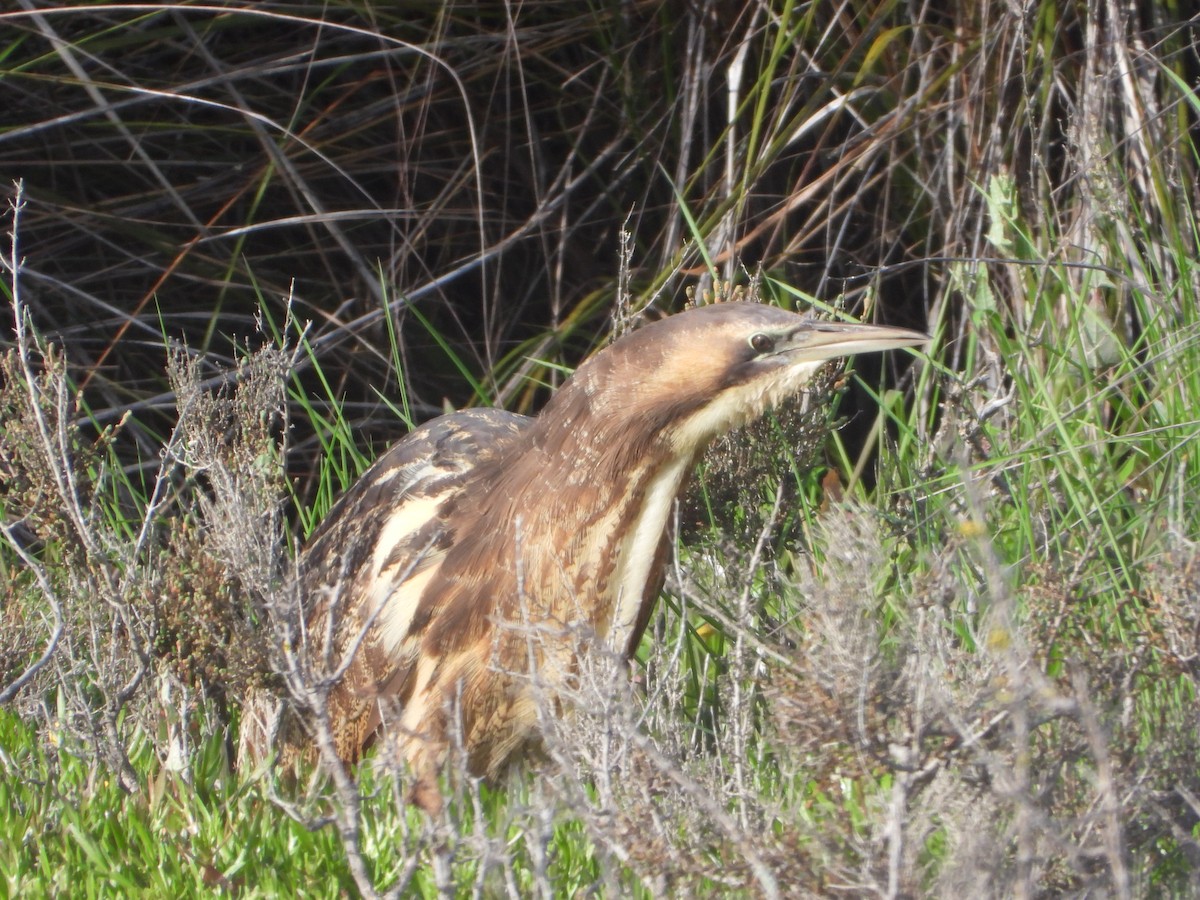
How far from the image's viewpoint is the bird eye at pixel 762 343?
2.15 meters

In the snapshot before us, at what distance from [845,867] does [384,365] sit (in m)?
2.77

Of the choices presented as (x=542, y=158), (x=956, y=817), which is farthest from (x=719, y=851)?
(x=542, y=158)

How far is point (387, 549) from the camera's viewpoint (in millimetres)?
2455

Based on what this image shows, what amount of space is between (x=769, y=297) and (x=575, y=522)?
1.33 meters

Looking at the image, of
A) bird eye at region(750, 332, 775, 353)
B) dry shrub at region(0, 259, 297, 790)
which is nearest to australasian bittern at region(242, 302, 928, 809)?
bird eye at region(750, 332, 775, 353)

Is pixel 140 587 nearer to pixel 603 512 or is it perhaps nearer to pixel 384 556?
pixel 384 556

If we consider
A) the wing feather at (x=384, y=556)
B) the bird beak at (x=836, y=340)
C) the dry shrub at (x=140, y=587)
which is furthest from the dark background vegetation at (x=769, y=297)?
the bird beak at (x=836, y=340)

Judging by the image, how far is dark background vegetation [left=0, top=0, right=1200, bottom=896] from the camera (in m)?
1.57

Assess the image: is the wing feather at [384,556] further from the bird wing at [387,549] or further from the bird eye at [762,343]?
the bird eye at [762,343]

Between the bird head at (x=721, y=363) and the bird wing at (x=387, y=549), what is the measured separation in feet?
1.16

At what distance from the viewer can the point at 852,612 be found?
4.99 ft

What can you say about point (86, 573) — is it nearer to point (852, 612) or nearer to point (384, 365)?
point (852, 612)

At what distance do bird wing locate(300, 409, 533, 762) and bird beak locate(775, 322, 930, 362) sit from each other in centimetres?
56

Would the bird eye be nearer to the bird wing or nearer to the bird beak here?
the bird beak
